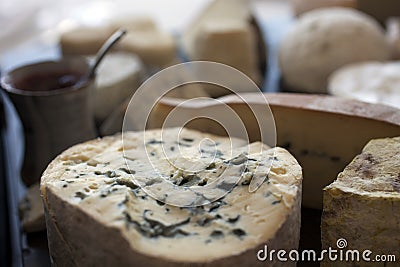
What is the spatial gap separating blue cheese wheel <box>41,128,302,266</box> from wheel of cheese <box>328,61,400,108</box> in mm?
580

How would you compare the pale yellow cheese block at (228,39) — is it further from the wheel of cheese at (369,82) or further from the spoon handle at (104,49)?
the spoon handle at (104,49)

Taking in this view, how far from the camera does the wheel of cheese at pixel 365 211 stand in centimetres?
86

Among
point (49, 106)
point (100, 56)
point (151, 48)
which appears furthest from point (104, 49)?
point (151, 48)

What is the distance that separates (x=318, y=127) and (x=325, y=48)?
0.62 meters

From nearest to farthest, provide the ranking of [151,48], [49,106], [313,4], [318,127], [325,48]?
[318,127]
[49,106]
[325,48]
[151,48]
[313,4]

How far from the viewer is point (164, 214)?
83cm

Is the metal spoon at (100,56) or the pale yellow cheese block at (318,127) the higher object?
the metal spoon at (100,56)

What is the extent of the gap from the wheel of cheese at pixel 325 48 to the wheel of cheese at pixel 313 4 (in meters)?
0.30

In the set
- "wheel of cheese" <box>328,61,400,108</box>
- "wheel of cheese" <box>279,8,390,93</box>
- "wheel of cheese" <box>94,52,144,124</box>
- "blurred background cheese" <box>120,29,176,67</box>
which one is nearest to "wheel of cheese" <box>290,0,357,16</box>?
"wheel of cheese" <box>279,8,390,93</box>

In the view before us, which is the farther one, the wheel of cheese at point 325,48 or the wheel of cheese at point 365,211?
the wheel of cheese at point 325,48

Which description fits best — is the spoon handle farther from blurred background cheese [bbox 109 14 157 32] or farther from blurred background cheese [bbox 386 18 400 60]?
blurred background cheese [bbox 386 18 400 60]

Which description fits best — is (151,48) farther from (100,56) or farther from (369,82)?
(369,82)

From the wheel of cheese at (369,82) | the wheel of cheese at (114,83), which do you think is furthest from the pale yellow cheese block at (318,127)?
the wheel of cheese at (114,83)

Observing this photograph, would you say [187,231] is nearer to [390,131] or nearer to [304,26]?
[390,131]
